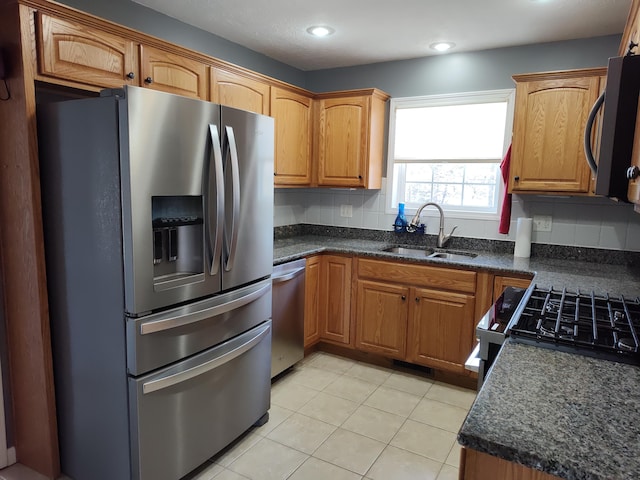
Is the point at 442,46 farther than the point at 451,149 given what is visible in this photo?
No

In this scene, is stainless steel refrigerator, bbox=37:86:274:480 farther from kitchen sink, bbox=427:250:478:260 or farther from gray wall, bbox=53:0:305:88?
kitchen sink, bbox=427:250:478:260

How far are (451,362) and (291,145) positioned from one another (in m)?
2.01

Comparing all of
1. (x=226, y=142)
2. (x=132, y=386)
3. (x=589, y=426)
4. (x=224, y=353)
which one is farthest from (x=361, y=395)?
(x=589, y=426)

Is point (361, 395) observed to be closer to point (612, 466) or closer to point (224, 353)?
point (224, 353)

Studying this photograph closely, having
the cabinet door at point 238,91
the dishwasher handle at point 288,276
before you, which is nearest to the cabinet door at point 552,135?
the dishwasher handle at point 288,276

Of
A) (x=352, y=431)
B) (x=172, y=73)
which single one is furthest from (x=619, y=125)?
(x=172, y=73)

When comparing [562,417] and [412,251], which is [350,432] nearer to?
[412,251]

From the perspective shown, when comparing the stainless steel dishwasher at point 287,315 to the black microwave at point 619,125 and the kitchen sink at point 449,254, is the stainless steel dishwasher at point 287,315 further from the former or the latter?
the black microwave at point 619,125

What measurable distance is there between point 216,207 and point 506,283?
73.2 inches

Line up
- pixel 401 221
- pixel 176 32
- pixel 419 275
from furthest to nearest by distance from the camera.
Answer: pixel 401 221
pixel 419 275
pixel 176 32

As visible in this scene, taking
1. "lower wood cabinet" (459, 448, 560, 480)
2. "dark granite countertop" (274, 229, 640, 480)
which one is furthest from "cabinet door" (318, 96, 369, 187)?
"lower wood cabinet" (459, 448, 560, 480)

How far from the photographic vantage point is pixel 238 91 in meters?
2.84

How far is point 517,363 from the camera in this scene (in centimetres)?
116

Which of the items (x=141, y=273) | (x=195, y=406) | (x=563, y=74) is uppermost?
(x=563, y=74)
